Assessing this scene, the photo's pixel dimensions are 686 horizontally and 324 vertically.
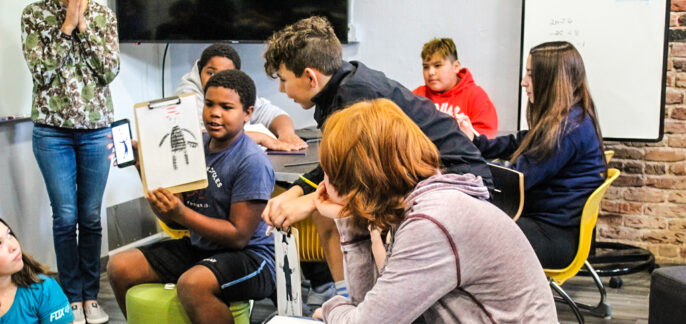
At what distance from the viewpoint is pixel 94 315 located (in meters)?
3.36

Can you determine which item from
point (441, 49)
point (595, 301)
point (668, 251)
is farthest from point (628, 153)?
point (441, 49)

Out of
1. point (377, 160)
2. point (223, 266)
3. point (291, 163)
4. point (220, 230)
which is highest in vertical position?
point (377, 160)

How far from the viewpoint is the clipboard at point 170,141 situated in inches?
86.7

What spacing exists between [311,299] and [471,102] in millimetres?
1419

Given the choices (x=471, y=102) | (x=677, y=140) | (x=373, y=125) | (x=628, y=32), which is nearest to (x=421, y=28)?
(x=471, y=102)

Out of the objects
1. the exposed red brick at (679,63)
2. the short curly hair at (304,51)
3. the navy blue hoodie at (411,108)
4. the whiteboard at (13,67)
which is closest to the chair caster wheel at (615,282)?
the exposed red brick at (679,63)

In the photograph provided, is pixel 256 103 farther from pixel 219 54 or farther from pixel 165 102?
pixel 165 102

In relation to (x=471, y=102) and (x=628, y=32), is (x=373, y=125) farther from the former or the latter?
(x=628, y=32)

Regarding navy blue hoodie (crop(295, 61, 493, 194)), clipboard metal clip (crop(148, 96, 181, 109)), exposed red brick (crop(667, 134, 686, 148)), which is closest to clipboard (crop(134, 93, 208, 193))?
clipboard metal clip (crop(148, 96, 181, 109))

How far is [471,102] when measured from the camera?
4035 mm

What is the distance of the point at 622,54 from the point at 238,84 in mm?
2471

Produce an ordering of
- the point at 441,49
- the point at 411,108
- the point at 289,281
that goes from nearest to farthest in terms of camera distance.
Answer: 1. the point at 289,281
2. the point at 411,108
3. the point at 441,49

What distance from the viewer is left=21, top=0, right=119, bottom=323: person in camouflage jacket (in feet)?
10.6

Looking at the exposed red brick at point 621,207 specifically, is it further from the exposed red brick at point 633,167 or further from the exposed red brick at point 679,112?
the exposed red brick at point 679,112
